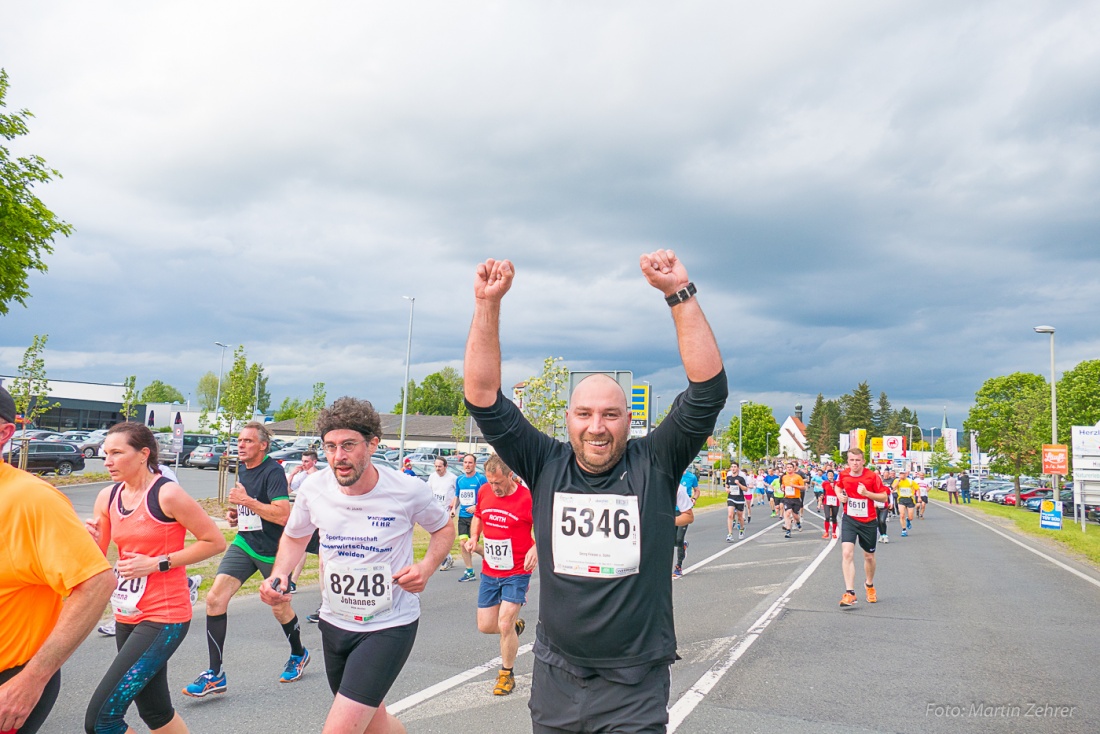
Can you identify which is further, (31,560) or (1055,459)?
(1055,459)

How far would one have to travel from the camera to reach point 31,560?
2.65 m

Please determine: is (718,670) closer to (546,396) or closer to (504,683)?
(504,683)

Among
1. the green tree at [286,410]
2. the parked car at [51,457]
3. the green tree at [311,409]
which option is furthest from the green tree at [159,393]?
the parked car at [51,457]

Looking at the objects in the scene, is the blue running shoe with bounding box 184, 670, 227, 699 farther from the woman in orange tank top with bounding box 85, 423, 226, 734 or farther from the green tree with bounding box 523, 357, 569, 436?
the green tree with bounding box 523, 357, 569, 436

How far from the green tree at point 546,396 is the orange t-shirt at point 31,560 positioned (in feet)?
133

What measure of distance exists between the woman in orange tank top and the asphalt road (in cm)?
140

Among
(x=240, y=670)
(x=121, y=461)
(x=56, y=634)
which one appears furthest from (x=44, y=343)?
(x=56, y=634)

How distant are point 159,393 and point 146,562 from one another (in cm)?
16792

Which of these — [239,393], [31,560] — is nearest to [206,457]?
[239,393]

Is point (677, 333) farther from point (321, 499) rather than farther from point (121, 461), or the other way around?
point (121, 461)

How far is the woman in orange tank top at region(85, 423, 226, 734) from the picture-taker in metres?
3.90

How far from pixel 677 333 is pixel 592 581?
95 centimetres

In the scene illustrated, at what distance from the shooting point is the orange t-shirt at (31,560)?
264cm

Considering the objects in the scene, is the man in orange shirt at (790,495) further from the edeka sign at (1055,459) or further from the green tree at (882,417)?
the green tree at (882,417)
